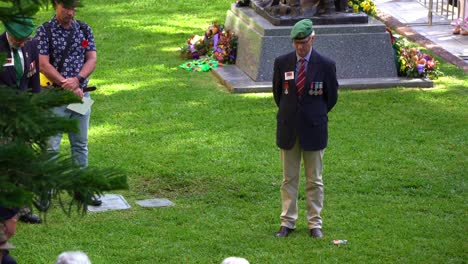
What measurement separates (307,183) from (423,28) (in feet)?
34.6

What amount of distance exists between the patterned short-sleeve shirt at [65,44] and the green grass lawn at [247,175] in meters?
1.31

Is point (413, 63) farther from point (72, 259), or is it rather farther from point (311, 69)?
point (72, 259)

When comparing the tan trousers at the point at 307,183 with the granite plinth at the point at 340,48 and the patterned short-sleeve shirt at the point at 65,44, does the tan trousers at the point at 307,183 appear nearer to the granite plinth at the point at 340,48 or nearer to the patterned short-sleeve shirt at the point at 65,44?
the patterned short-sleeve shirt at the point at 65,44

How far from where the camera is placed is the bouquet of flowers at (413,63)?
1383 cm

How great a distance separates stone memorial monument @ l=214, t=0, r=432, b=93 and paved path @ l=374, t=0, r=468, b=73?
1.73 metres

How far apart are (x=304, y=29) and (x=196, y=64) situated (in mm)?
7334

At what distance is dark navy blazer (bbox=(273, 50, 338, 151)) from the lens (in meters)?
7.97

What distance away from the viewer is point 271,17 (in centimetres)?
1356

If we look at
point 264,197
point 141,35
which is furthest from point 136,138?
point 141,35

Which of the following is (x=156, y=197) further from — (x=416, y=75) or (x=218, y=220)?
(x=416, y=75)

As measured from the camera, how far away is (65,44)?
28.2ft

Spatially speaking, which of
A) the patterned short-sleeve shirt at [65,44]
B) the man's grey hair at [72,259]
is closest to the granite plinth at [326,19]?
the patterned short-sleeve shirt at [65,44]

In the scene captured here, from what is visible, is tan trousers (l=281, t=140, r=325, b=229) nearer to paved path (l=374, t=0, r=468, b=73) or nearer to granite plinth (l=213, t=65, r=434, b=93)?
granite plinth (l=213, t=65, r=434, b=93)

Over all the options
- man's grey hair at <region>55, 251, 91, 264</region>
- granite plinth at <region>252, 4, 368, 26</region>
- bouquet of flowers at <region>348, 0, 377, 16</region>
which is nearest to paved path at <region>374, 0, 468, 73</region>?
bouquet of flowers at <region>348, 0, 377, 16</region>
